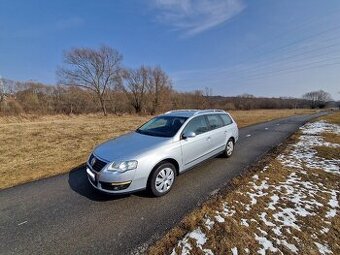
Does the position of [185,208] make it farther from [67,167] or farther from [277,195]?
[67,167]

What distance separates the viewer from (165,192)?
4.00m

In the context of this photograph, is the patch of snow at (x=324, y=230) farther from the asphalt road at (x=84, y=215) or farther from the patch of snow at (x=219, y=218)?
the asphalt road at (x=84, y=215)

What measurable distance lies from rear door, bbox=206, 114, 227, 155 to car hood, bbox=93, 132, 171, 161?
1.81 m

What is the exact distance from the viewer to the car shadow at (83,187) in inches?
153

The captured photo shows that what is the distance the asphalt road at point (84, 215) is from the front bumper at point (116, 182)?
337 mm

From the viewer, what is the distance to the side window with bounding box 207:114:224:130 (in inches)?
222

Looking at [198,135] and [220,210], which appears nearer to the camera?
[220,210]

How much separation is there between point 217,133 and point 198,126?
0.90 meters

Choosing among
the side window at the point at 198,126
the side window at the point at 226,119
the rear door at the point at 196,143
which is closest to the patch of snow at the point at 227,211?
the rear door at the point at 196,143

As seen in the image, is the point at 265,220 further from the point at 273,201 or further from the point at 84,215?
the point at 84,215

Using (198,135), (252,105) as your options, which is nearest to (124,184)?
(198,135)

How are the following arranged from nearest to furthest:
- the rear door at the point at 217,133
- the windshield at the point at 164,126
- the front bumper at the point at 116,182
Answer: the front bumper at the point at 116,182, the windshield at the point at 164,126, the rear door at the point at 217,133

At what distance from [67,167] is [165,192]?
3.53 metres

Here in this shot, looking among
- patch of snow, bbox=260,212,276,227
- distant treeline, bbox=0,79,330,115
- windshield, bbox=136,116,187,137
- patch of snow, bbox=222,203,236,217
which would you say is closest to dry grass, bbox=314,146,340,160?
patch of snow, bbox=260,212,276,227
